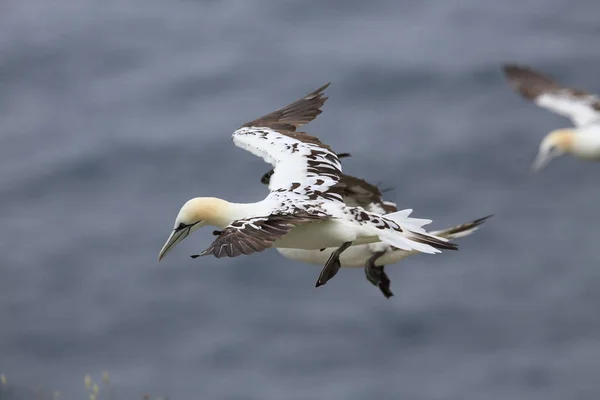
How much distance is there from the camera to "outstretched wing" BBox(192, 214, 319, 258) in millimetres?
7680

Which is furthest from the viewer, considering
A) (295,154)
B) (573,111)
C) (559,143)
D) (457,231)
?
(559,143)

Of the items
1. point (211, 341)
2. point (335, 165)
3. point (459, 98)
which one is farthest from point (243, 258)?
point (335, 165)

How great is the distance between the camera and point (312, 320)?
62.0 ft

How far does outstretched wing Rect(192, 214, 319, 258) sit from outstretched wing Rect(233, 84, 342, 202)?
69cm

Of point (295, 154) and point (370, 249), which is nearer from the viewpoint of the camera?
point (295, 154)

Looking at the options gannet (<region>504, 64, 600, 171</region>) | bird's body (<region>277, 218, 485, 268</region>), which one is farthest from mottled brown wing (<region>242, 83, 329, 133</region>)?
gannet (<region>504, 64, 600, 171</region>)

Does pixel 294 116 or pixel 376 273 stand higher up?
pixel 294 116

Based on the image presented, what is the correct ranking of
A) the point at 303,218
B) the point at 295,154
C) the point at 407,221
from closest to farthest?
the point at 303,218 → the point at 407,221 → the point at 295,154

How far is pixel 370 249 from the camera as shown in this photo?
11.2 metres

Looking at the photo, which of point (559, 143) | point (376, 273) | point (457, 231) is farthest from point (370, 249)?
point (559, 143)

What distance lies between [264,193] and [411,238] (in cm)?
1069

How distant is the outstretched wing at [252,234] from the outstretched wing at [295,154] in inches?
27.3

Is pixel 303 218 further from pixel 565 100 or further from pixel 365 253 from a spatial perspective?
pixel 565 100

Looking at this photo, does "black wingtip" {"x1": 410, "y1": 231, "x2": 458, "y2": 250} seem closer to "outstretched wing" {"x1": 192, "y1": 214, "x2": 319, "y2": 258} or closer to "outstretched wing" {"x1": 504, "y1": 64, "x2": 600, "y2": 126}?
"outstretched wing" {"x1": 192, "y1": 214, "x2": 319, "y2": 258}
